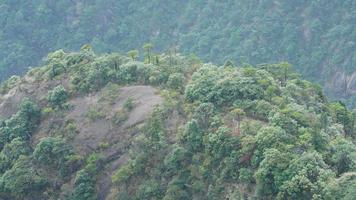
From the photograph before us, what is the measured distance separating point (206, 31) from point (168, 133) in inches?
3132

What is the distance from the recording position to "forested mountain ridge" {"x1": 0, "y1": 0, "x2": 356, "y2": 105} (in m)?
117

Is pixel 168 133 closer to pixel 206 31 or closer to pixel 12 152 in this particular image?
pixel 12 152

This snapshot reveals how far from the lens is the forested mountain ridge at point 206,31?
4611 inches

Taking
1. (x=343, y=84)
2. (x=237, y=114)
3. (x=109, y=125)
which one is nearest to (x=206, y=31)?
(x=343, y=84)

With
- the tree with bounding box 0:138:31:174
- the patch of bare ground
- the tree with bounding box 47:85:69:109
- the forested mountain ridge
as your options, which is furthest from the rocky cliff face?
the tree with bounding box 0:138:31:174

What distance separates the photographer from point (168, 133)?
48.8 meters

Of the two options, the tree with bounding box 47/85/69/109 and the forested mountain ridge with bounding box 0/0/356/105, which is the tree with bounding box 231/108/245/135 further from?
the forested mountain ridge with bounding box 0/0/356/105

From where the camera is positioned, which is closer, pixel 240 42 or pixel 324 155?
pixel 324 155

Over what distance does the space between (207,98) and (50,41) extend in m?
87.3

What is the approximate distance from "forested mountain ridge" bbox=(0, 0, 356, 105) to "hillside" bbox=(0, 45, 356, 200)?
60121 mm

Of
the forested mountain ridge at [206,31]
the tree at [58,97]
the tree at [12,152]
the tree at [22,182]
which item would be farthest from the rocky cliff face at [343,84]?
the tree at [22,182]

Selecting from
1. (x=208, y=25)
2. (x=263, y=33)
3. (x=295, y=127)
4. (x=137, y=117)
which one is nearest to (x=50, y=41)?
(x=208, y=25)

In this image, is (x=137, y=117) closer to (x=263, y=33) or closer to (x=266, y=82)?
(x=266, y=82)

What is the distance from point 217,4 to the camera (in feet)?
420
